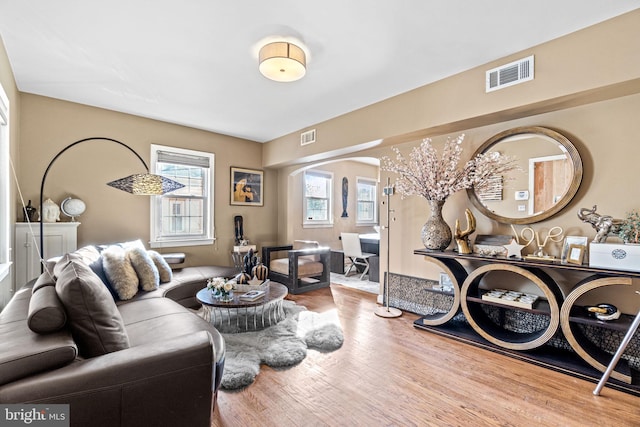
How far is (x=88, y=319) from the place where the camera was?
1402 millimetres

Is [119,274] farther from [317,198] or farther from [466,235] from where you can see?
[317,198]

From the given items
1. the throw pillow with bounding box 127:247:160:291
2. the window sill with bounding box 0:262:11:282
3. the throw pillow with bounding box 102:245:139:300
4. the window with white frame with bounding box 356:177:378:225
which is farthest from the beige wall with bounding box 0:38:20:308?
the window with white frame with bounding box 356:177:378:225

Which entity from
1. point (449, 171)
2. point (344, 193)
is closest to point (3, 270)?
point (449, 171)

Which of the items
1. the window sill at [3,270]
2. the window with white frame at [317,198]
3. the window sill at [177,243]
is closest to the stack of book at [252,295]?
the window sill at [3,270]

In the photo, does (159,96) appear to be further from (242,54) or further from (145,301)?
(145,301)

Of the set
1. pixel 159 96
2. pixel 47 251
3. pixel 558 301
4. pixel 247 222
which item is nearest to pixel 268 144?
pixel 247 222

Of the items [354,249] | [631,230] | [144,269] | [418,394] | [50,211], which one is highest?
[50,211]

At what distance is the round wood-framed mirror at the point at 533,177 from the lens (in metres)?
2.62

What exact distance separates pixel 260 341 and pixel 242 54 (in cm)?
268

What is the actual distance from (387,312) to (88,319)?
3.11 metres

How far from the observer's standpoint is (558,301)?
2506 millimetres

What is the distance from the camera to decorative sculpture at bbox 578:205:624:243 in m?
2.28

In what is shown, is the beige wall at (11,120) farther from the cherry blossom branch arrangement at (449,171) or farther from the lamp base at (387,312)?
the cherry blossom branch arrangement at (449,171)

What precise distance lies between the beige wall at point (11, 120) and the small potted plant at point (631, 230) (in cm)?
478
